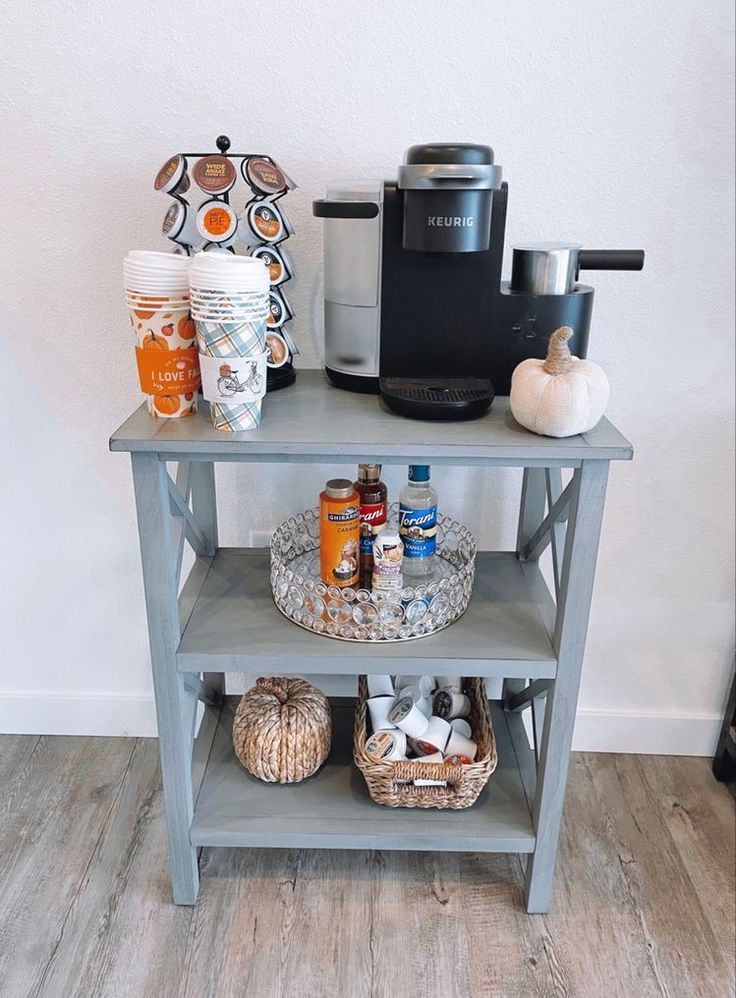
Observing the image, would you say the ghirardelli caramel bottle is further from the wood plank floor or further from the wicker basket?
the wood plank floor

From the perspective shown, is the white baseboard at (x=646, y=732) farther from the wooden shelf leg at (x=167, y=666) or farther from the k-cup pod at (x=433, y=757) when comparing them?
the wooden shelf leg at (x=167, y=666)

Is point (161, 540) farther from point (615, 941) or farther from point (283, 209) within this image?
point (615, 941)

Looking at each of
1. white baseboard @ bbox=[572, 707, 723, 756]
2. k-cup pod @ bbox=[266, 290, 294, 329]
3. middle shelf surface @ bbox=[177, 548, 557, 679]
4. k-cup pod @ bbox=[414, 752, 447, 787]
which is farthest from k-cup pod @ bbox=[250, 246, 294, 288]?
white baseboard @ bbox=[572, 707, 723, 756]

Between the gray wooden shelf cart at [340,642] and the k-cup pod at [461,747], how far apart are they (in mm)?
87

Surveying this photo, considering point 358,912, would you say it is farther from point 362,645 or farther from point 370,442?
point 370,442

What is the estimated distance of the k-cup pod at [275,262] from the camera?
127 cm

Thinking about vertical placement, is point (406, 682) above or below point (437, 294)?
below

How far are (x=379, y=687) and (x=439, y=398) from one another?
0.60 m

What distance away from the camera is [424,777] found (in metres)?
1.37

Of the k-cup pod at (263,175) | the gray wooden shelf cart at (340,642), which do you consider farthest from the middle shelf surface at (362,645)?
the k-cup pod at (263,175)

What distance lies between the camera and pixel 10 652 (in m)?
1.79

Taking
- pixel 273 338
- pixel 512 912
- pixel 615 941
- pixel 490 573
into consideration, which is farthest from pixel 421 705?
pixel 273 338

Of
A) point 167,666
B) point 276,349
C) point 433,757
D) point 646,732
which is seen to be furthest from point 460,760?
point 276,349

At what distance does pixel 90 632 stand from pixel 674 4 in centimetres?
162
